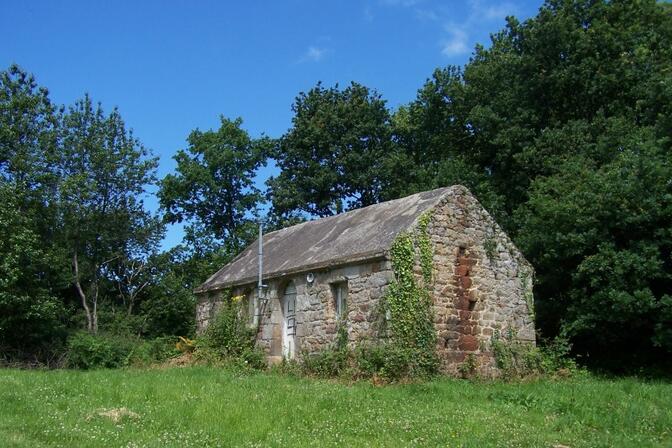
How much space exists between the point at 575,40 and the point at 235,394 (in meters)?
22.1

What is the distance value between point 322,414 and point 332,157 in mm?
25372

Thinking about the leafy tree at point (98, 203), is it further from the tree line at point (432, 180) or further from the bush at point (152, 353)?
the bush at point (152, 353)

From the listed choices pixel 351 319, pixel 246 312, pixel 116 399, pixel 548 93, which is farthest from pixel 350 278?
pixel 548 93

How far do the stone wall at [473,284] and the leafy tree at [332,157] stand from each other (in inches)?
630

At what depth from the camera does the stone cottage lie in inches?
644

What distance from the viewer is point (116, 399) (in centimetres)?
1134

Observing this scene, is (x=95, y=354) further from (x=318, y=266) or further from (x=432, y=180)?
(x=432, y=180)

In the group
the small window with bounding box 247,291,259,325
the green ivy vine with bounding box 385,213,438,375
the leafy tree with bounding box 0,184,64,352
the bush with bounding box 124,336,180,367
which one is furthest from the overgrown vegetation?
the leafy tree with bounding box 0,184,64,352

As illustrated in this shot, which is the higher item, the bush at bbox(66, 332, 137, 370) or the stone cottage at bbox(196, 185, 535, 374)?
the stone cottage at bbox(196, 185, 535, 374)

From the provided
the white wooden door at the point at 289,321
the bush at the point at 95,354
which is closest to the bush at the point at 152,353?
the bush at the point at 95,354

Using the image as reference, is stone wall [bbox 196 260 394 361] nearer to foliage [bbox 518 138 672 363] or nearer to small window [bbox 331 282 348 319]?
small window [bbox 331 282 348 319]

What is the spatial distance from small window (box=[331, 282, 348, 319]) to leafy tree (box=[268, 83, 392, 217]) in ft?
55.2

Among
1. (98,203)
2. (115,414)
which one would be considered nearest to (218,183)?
(98,203)

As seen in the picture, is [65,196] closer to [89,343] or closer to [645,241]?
[89,343]
